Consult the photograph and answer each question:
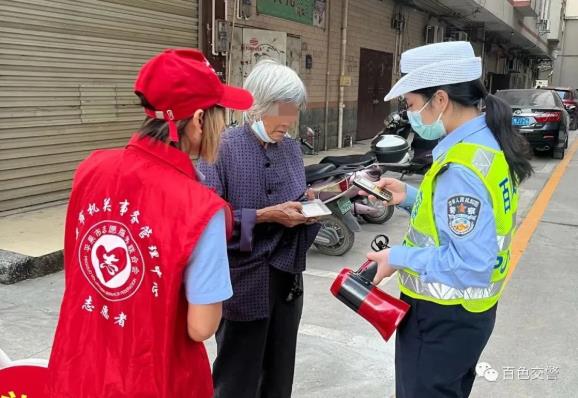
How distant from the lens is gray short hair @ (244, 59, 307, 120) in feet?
6.92

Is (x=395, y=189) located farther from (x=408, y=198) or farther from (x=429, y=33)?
(x=429, y=33)

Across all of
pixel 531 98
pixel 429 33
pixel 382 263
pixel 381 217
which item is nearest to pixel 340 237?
pixel 381 217

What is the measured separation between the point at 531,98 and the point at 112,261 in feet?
45.2

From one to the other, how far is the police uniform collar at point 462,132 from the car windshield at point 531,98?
480 inches

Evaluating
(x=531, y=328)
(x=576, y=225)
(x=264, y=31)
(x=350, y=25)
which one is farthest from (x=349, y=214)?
(x=350, y=25)

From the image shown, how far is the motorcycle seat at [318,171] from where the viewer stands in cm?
550

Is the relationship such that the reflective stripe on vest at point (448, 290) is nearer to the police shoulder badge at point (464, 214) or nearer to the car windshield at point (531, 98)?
the police shoulder badge at point (464, 214)

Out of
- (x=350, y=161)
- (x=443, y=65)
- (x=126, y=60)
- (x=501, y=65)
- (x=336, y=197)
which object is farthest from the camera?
(x=501, y=65)

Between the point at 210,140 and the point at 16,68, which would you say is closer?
the point at 210,140

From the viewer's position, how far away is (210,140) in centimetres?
147

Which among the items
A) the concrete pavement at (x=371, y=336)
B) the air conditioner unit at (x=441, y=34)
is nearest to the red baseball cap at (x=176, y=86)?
the concrete pavement at (x=371, y=336)

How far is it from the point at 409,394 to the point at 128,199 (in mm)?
1189

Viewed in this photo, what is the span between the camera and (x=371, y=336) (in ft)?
12.7

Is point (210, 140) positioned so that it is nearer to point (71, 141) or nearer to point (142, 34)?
point (71, 141)
